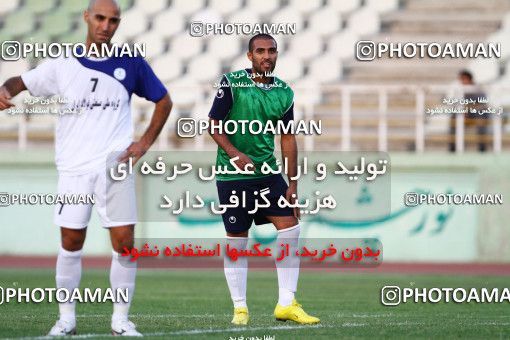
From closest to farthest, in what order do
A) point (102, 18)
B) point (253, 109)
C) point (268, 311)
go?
point (102, 18), point (253, 109), point (268, 311)

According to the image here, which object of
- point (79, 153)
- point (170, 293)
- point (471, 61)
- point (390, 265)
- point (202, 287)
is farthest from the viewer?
point (471, 61)

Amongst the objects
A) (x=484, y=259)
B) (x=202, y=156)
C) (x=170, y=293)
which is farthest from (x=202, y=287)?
(x=484, y=259)

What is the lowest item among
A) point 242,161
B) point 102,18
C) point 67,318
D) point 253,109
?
point 67,318

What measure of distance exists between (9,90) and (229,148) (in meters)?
1.82

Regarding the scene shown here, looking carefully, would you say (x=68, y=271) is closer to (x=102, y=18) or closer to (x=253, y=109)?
(x=102, y=18)

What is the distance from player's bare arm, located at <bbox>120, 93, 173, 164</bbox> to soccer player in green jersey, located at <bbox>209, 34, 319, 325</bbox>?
1112 mm

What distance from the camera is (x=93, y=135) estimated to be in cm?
772

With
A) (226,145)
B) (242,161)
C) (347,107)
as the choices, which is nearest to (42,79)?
(226,145)

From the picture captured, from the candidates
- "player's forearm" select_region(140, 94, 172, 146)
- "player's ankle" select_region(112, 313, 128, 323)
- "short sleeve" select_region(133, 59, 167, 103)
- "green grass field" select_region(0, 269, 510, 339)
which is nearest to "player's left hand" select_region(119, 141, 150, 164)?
"player's forearm" select_region(140, 94, 172, 146)

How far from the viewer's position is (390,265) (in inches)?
822

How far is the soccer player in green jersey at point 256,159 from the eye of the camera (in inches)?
358

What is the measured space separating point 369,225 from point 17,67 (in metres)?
7.07

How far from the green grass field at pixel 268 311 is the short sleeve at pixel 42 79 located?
1.48m

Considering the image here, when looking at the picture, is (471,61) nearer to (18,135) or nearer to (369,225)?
(369,225)
